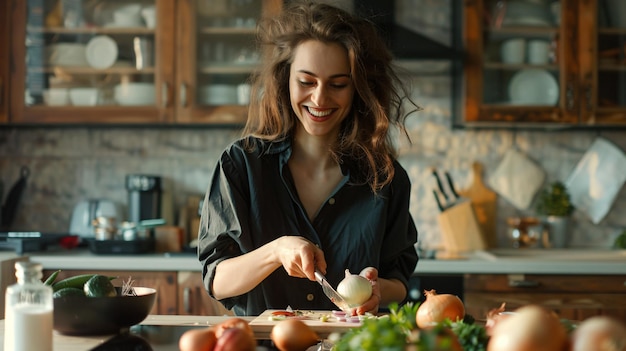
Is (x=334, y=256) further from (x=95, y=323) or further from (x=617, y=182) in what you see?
(x=617, y=182)

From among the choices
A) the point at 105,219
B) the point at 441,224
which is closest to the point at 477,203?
the point at 441,224

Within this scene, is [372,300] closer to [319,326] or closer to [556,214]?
[319,326]

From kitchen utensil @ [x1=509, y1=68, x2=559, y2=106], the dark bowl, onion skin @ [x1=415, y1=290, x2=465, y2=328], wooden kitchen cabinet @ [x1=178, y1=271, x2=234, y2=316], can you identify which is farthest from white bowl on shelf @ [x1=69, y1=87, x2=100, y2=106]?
onion skin @ [x1=415, y1=290, x2=465, y2=328]

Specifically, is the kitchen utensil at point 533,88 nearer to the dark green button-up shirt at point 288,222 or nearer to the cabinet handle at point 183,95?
the cabinet handle at point 183,95

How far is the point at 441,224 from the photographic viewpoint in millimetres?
3625

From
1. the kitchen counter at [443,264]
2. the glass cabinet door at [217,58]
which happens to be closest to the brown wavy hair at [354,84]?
the kitchen counter at [443,264]

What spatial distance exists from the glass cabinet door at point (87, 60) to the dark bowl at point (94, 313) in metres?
2.10

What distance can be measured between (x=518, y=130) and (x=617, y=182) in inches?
20.3

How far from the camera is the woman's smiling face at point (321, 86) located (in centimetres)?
193

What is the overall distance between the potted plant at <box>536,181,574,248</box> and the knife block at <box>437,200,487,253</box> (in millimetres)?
358

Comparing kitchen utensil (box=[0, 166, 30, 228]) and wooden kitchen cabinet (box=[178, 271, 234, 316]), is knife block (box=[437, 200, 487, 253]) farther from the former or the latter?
kitchen utensil (box=[0, 166, 30, 228])

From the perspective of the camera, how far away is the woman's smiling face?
1.93 meters

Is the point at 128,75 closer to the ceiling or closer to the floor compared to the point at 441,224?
closer to the ceiling

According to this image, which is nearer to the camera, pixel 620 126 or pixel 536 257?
pixel 536 257
